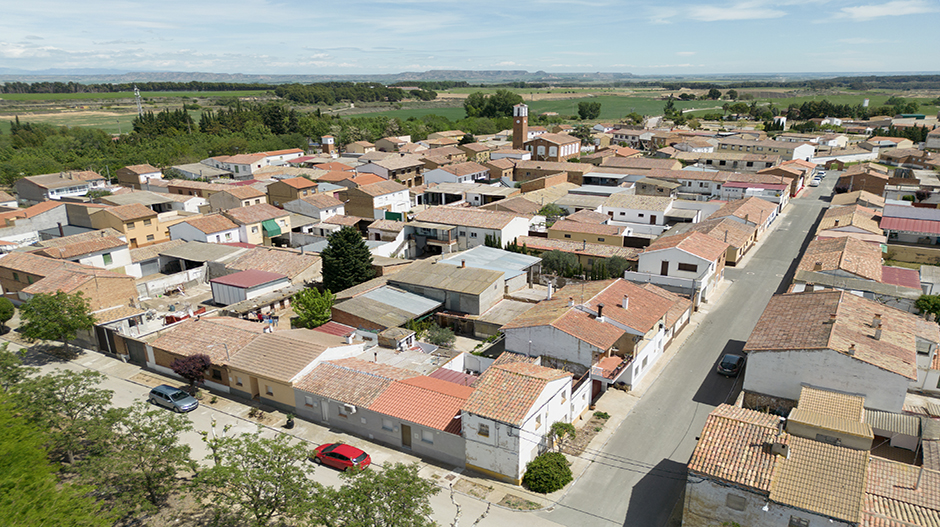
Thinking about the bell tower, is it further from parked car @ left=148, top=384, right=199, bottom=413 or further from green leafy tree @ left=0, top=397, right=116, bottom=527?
green leafy tree @ left=0, top=397, right=116, bottom=527

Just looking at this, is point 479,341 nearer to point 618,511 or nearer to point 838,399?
point 618,511

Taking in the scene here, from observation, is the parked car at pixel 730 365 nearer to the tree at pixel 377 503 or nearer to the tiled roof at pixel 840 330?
the tiled roof at pixel 840 330

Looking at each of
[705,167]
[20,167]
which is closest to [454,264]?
[705,167]

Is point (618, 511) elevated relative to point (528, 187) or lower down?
lower down

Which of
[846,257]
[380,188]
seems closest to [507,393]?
[846,257]

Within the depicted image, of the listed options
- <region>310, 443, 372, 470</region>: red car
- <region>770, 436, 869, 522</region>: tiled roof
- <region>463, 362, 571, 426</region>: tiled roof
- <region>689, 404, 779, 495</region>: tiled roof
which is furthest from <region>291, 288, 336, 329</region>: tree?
<region>770, 436, 869, 522</region>: tiled roof

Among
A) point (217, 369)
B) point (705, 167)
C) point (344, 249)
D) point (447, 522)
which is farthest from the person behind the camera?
point (705, 167)

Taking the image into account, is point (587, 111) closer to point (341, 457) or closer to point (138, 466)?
point (341, 457)
